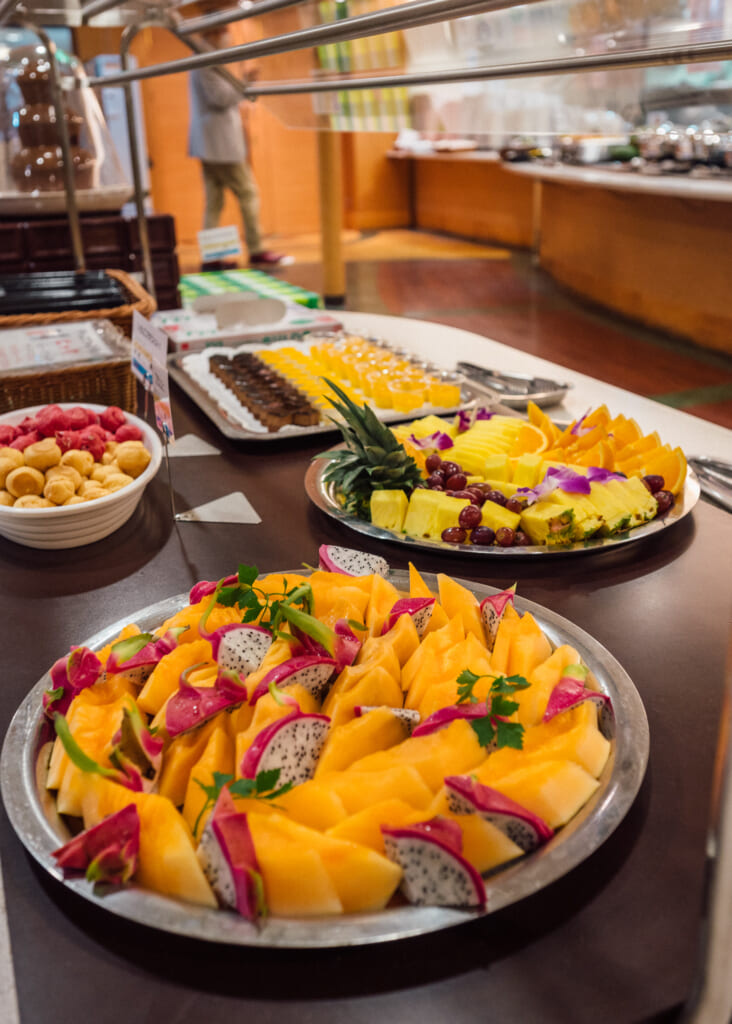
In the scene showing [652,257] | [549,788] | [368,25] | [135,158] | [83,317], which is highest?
[368,25]

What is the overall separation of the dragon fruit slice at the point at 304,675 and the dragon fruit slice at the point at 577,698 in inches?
6.8

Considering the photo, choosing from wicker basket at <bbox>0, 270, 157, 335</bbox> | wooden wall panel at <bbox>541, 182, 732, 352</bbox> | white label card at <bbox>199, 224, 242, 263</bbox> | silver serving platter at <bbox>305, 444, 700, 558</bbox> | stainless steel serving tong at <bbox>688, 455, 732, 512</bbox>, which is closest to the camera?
silver serving platter at <bbox>305, 444, 700, 558</bbox>

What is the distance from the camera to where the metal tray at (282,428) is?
1475mm

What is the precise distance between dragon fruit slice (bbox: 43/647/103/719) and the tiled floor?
3118mm

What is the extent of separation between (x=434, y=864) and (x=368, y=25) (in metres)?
0.74

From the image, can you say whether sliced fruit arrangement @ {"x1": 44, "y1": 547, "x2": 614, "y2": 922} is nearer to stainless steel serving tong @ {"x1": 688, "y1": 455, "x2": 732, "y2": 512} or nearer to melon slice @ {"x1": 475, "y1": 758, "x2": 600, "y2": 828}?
melon slice @ {"x1": 475, "y1": 758, "x2": 600, "y2": 828}

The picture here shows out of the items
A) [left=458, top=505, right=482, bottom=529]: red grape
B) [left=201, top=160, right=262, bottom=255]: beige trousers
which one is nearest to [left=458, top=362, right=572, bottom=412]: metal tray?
[left=458, top=505, right=482, bottom=529]: red grape

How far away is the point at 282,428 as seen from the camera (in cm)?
149

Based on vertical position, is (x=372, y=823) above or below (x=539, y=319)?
above

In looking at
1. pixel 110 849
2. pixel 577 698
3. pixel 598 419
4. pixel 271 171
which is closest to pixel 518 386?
pixel 598 419

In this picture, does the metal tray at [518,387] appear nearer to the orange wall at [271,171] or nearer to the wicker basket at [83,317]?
the wicker basket at [83,317]

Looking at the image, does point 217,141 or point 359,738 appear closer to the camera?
point 359,738

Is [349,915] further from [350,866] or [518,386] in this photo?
[518,386]

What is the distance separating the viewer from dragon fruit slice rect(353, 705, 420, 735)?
0.64 m
